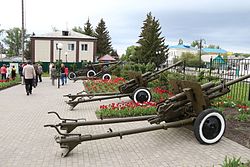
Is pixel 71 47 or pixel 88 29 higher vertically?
pixel 88 29

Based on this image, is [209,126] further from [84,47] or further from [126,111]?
[84,47]

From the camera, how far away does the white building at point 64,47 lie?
1667 inches

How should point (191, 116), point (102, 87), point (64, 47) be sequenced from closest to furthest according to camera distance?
point (191, 116) → point (102, 87) → point (64, 47)

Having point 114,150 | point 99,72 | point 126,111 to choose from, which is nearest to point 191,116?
point 114,150

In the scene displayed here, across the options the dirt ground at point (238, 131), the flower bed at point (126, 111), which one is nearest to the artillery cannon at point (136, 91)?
the flower bed at point (126, 111)

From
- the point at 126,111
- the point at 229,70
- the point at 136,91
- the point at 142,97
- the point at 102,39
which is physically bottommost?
the point at 126,111

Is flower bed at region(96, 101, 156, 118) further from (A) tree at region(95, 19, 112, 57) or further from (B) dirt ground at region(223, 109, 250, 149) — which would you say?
(A) tree at region(95, 19, 112, 57)

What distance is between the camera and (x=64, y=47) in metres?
42.9

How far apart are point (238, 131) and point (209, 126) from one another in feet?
4.81

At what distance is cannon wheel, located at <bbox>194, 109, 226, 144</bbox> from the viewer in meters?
5.47

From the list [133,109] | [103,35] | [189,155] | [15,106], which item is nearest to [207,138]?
[189,155]

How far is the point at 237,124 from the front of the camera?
7.30 metres

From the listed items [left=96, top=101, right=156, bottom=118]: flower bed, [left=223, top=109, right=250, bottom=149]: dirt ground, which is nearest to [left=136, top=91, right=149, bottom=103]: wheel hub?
[left=96, top=101, right=156, bottom=118]: flower bed

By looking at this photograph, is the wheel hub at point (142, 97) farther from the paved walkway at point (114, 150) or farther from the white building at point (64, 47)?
the white building at point (64, 47)
